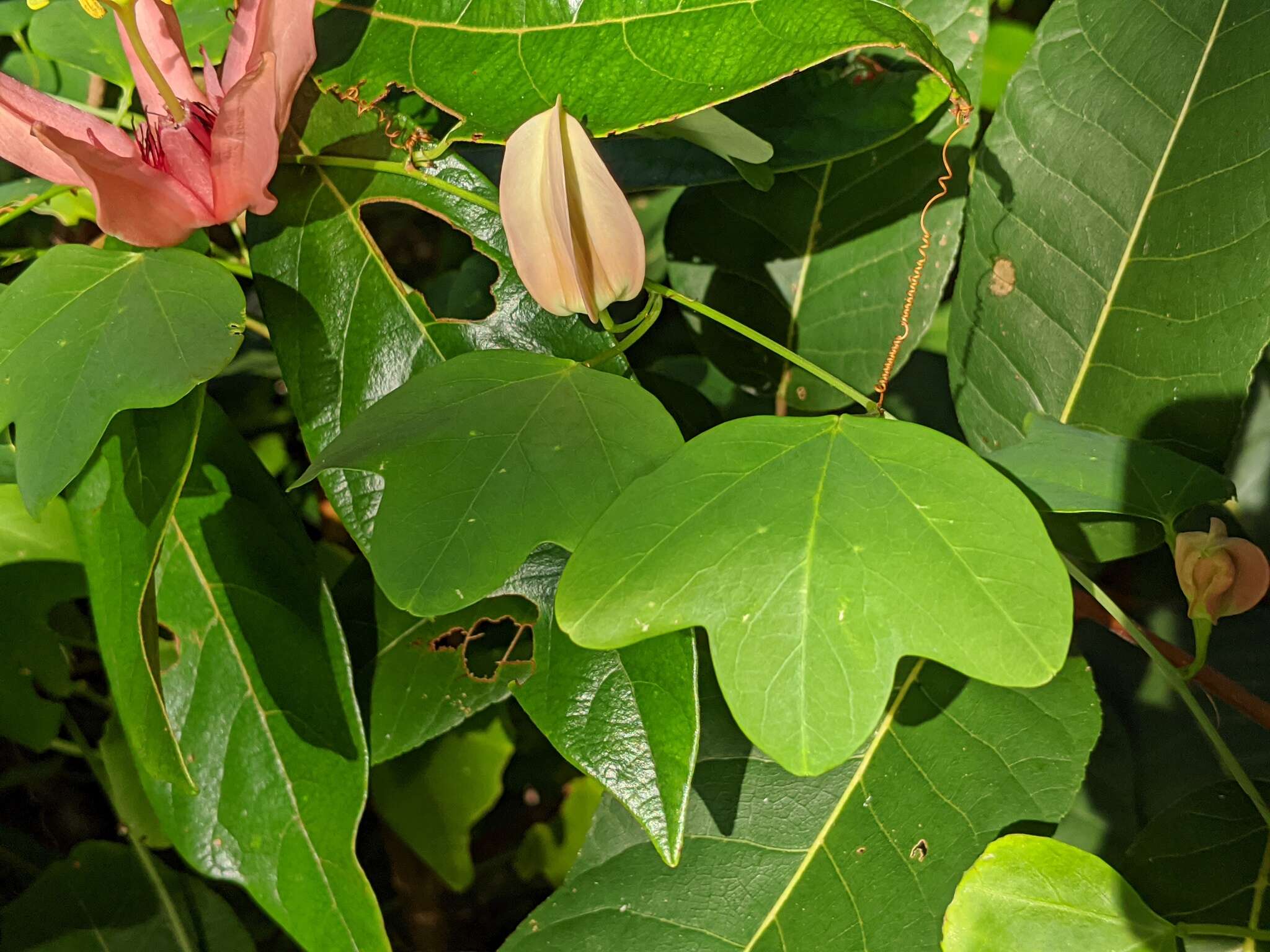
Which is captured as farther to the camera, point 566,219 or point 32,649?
point 32,649

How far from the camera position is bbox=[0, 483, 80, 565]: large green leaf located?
2.15ft

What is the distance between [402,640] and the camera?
70 cm

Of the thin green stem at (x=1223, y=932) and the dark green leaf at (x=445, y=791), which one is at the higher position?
the thin green stem at (x=1223, y=932)

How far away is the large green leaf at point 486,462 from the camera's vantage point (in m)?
0.41

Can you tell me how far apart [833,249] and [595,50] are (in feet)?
0.90

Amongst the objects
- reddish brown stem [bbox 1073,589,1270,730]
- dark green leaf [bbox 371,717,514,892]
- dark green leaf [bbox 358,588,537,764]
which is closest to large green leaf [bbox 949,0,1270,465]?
reddish brown stem [bbox 1073,589,1270,730]

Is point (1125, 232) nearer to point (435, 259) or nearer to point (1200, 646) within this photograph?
point (1200, 646)

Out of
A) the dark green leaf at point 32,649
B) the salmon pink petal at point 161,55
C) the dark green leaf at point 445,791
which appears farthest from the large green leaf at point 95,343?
the dark green leaf at point 445,791

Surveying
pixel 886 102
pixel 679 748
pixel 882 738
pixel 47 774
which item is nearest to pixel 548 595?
pixel 679 748

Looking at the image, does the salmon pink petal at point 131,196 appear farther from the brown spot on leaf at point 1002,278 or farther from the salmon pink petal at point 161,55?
the brown spot on leaf at point 1002,278

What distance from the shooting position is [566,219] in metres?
0.43

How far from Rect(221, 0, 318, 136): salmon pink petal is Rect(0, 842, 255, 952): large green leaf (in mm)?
600

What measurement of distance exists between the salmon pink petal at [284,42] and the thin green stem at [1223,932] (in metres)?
0.63

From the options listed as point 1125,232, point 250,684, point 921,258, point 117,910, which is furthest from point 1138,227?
point 117,910
